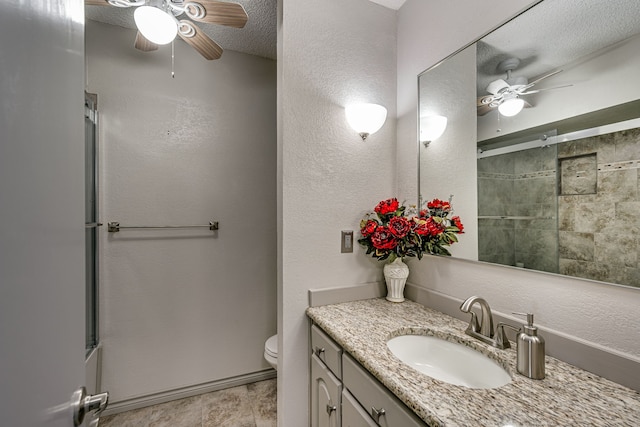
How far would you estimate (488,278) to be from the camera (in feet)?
3.88

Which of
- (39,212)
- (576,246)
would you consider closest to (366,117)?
(576,246)

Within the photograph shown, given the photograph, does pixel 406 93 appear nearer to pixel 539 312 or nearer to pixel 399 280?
pixel 399 280

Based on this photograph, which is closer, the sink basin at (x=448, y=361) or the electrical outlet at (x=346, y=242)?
the sink basin at (x=448, y=361)

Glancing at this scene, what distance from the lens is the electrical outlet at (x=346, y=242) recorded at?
1.53 meters

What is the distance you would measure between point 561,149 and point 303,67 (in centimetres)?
117

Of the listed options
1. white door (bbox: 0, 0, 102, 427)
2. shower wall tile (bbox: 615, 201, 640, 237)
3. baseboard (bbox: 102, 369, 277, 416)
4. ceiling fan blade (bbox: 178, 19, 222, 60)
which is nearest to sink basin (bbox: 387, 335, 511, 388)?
shower wall tile (bbox: 615, 201, 640, 237)

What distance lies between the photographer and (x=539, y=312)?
1000 mm

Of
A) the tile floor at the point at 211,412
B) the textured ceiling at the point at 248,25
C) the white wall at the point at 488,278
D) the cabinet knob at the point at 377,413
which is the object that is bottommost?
the tile floor at the point at 211,412

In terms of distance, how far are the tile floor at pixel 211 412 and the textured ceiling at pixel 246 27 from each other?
Answer: 103 inches

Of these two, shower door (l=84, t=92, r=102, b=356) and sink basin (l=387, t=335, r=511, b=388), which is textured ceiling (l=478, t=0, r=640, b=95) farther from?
shower door (l=84, t=92, r=102, b=356)

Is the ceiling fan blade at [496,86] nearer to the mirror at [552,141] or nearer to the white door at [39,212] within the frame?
the mirror at [552,141]

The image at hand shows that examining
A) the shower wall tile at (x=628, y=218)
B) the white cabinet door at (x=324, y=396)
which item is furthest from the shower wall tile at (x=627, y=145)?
the white cabinet door at (x=324, y=396)

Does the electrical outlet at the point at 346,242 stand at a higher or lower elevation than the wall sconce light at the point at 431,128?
lower

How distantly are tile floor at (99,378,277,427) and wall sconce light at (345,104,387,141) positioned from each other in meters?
1.92
